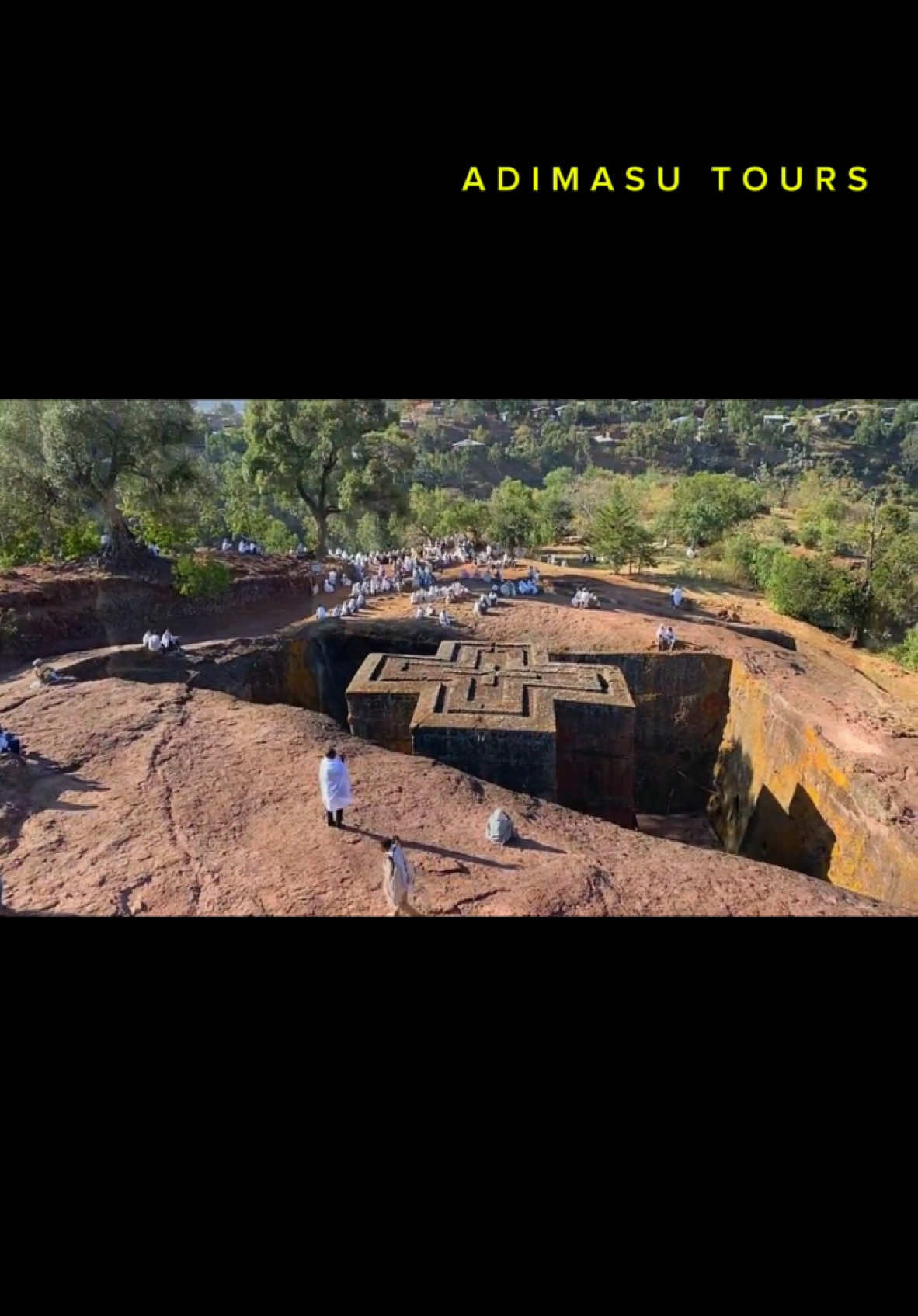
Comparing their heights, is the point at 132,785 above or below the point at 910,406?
below

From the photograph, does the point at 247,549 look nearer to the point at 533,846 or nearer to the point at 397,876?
the point at 533,846

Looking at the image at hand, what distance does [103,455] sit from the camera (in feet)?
47.5

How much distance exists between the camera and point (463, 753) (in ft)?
26.9

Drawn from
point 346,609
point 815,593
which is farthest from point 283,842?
point 815,593

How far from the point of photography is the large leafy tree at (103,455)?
13750 millimetres

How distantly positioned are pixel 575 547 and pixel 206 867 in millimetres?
23904


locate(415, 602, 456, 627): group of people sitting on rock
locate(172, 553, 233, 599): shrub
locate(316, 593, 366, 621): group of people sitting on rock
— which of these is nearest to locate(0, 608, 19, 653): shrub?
locate(172, 553, 233, 599): shrub

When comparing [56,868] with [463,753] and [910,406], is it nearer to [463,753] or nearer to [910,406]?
[463,753]

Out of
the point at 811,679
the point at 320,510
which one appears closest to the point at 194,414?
the point at 320,510

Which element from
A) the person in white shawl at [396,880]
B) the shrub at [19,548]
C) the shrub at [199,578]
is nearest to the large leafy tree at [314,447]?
the shrub at [199,578]

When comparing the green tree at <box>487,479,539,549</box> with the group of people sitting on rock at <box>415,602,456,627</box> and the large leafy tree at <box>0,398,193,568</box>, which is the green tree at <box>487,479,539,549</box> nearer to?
the group of people sitting on rock at <box>415,602,456,627</box>

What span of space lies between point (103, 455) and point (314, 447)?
6.00 metres

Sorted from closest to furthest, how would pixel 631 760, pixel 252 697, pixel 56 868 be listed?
pixel 56 868
pixel 631 760
pixel 252 697

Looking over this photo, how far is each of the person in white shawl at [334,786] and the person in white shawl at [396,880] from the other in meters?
1.13
